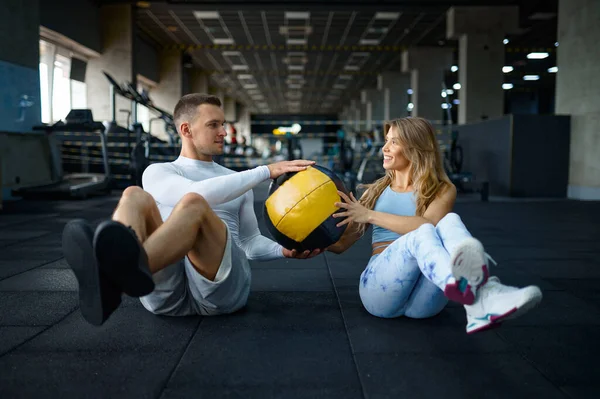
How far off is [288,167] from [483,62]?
465 inches

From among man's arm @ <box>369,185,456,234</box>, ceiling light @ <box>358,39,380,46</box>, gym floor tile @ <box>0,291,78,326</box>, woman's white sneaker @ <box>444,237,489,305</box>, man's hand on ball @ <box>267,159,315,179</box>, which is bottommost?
gym floor tile @ <box>0,291,78,326</box>

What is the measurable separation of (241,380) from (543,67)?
71.4 feet

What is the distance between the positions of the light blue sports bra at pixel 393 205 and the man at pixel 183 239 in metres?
0.38

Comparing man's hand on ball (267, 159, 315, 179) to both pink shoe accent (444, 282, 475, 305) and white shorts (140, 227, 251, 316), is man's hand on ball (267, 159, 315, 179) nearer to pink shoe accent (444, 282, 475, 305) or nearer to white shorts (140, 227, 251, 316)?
white shorts (140, 227, 251, 316)

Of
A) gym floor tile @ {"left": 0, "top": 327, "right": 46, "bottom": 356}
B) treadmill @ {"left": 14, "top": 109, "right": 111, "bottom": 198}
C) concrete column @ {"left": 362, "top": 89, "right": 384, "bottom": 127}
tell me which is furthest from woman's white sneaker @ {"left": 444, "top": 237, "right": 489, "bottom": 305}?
concrete column @ {"left": 362, "top": 89, "right": 384, "bottom": 127}

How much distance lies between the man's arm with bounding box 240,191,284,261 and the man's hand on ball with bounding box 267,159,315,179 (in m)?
0.32

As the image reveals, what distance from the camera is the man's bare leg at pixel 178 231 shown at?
185 centimetres

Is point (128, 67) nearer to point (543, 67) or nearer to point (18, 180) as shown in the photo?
point (18, 180)

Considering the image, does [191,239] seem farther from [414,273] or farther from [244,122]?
[244,122]

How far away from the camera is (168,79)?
59.1ft

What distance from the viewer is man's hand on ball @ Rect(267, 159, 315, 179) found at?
2.20 metres

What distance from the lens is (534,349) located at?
6.62ft

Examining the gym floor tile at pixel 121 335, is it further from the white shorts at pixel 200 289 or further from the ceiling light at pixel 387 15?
the ceiling light at pixel 387 15

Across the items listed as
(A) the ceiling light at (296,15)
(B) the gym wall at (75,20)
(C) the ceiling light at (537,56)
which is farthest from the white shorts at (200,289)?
(C) the ceiling light at (537,56)
